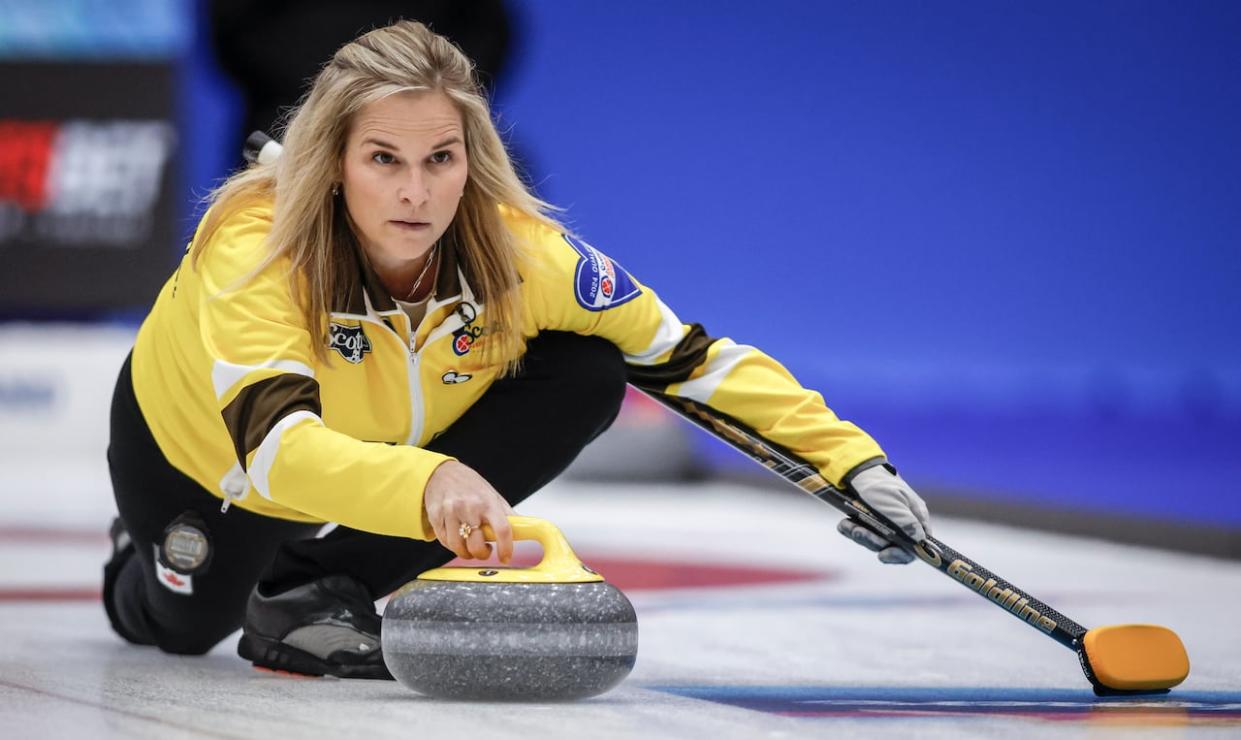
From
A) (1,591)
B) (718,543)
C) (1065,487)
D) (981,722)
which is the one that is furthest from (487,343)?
(1065,487)

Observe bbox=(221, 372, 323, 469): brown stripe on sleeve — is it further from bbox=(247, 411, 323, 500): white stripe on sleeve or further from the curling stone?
the curling stone

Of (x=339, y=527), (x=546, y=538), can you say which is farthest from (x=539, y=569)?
(x=339, y=527)

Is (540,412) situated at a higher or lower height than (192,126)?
lower

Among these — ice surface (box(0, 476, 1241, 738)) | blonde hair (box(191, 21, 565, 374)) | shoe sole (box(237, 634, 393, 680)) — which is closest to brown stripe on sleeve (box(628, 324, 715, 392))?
blonde hair (box(191, 21, 565, 374))

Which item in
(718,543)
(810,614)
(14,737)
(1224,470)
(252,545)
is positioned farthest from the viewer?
(1224,470)

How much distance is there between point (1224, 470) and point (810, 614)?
4.45m

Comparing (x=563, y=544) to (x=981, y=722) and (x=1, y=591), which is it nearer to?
(x=981, y=722)

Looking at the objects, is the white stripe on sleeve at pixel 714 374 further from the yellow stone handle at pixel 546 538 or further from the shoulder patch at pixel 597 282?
the yellow stone handle at pixel 546 538

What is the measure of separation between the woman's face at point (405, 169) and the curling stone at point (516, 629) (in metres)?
0.44

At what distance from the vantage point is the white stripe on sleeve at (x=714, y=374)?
240 cm

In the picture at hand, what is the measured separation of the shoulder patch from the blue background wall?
13.9ft

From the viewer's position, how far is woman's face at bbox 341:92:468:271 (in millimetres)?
2137

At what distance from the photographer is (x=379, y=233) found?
217 centimetres

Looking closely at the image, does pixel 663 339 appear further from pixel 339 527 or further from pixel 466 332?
pixel 339 527
